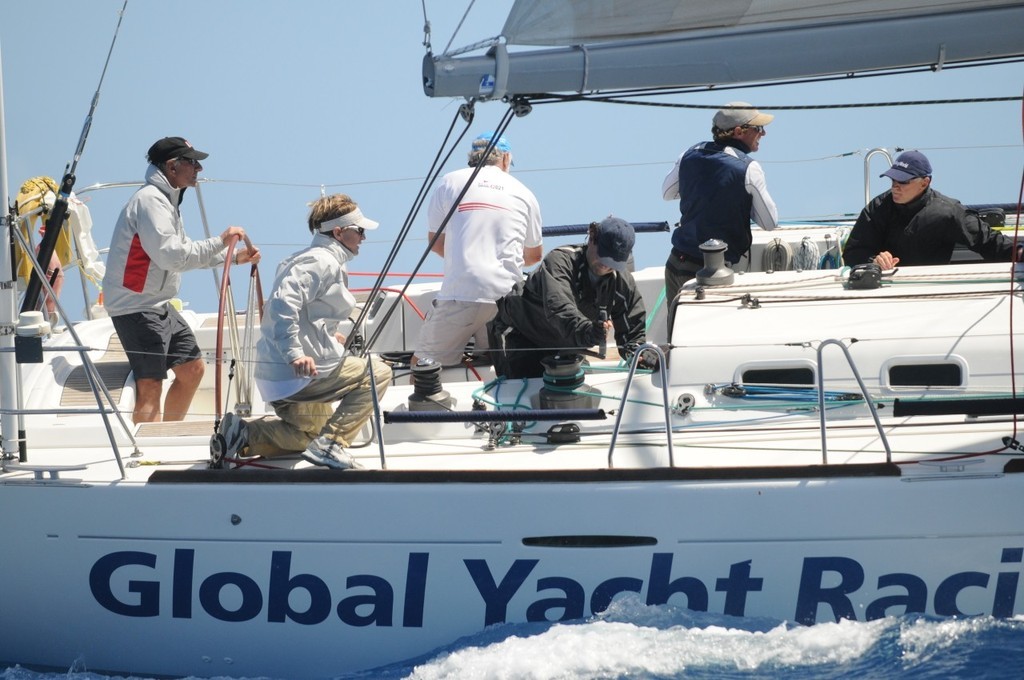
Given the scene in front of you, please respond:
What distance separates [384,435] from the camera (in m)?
4.77

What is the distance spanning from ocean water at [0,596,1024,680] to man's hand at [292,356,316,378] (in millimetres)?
1068

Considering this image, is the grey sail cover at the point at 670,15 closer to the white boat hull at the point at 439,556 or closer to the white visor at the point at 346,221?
the white visor at the point at 346,221

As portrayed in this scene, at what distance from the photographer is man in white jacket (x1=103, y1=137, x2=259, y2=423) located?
16.1 ft

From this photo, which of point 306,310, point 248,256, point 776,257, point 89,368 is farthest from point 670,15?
point 776,257

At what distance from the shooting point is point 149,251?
193 inches

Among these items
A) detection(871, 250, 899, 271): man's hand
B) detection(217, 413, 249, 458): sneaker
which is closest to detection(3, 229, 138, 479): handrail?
detection(217, 413, 249, 458): sneaker

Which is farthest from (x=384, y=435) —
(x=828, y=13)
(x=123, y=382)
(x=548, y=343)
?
(x=828, y=13)

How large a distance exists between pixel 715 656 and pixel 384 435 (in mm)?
1539

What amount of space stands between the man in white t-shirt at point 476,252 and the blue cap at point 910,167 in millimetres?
1574

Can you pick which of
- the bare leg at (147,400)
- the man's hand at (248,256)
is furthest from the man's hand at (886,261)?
the bare leg at (147,400)

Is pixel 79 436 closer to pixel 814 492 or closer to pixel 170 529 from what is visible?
pixel 170 529

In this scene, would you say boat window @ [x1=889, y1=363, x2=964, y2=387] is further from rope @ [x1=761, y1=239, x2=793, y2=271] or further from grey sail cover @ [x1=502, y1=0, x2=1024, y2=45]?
rope @ [x1=761, y1=239, x2=793, y2=271]

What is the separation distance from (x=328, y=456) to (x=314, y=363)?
0.33 m

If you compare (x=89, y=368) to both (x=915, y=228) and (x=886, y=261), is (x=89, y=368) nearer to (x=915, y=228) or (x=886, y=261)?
(x=886, y=261)
